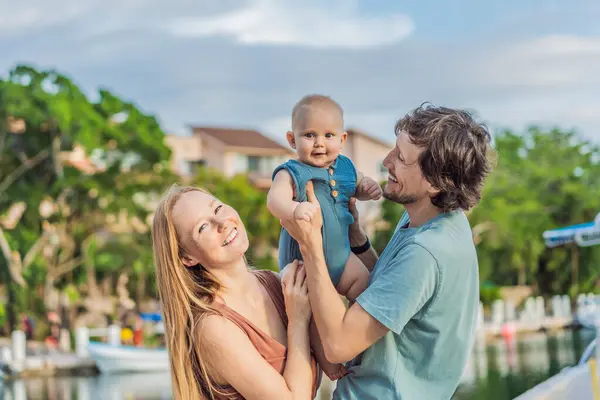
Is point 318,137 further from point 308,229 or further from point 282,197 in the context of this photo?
point 308,229

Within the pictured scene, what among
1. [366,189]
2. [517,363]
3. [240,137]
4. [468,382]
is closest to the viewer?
[366,189]

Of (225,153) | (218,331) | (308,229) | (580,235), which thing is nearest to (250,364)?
(218,331)

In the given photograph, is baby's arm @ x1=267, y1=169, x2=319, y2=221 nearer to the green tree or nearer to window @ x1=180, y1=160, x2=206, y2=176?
the green tree

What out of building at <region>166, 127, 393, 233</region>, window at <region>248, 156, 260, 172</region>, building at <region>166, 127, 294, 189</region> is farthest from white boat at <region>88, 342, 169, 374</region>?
window at <region>248, 156, 260, 172</region>

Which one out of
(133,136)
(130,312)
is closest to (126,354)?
(130,312)

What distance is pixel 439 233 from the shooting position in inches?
87.0

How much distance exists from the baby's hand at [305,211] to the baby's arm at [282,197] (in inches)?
1.2

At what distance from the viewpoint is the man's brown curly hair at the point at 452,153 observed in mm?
2209

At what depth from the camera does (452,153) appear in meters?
2.21

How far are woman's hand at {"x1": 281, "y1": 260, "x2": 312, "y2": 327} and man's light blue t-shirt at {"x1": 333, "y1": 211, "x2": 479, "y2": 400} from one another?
16cm

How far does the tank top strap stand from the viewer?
2.46 metres

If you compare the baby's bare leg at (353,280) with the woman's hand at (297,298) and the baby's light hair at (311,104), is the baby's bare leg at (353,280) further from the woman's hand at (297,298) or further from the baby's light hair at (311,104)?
the baby's light hair at (311,104)

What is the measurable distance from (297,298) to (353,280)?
0.55ft

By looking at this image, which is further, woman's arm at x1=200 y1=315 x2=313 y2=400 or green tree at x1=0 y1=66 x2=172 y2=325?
green tree at x1=0 y1=66 x2=172 y2=325
